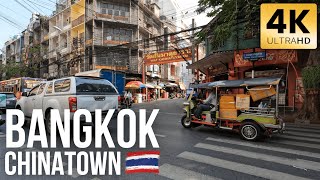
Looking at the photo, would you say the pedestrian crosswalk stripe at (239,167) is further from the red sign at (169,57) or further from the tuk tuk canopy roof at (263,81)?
the red sign at (169,57)

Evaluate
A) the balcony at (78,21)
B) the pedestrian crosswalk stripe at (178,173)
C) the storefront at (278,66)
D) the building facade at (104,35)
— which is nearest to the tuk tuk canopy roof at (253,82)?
the pedestrian crosswalk stripe at (178,173)

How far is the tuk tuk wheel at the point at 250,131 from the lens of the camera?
23.9ft

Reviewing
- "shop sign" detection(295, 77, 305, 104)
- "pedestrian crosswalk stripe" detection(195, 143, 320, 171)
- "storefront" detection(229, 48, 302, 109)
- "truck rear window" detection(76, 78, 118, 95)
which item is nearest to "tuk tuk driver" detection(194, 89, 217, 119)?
"pedestrian crosswalk stripe" detection(195, 143, 320, 171)

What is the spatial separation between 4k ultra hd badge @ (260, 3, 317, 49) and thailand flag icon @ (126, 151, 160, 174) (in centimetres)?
649

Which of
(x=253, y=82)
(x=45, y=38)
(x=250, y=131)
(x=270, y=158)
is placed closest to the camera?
(x=270, y=158)

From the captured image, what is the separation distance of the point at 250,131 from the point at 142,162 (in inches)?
155

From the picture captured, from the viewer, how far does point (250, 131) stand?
7.42 meters

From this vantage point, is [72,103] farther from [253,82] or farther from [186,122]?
[253,82]

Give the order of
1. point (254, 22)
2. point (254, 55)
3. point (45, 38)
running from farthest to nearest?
point (45, 38), point (254, 55), point (254, 22)

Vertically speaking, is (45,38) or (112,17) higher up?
(112,17)

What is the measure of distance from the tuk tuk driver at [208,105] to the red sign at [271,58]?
283 inches

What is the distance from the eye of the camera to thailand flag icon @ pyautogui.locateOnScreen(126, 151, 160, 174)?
4.62m

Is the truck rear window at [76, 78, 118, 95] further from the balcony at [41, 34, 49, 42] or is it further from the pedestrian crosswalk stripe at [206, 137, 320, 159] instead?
the balcony at [41, 34, 49, 42]

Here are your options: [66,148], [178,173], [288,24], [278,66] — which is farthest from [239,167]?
[278,66]
